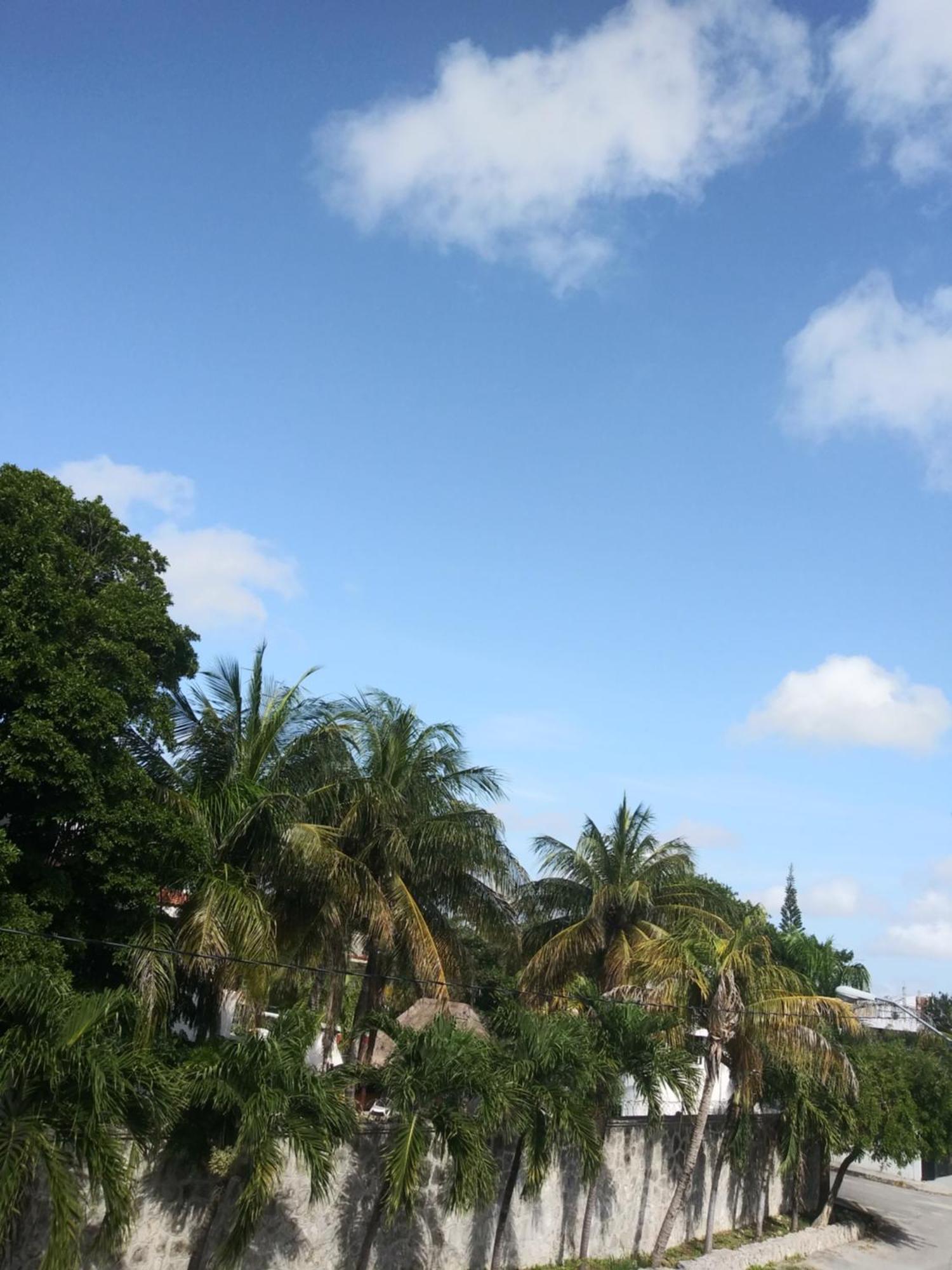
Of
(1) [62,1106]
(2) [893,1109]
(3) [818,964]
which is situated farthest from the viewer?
(3) [818,964]

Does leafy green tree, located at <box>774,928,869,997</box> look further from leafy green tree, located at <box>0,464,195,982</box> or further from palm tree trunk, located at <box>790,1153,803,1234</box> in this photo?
leafy green tree, located at <box>0,464,195,982</box>

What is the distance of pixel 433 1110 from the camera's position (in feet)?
50.5

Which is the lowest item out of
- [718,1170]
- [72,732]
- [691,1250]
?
[691,1250]

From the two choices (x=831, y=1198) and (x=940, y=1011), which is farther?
(x=940, y=1011)

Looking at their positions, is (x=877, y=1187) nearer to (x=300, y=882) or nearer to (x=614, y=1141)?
(x=614, y=1141)

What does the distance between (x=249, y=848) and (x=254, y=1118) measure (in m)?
7.12

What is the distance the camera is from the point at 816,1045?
2077cm

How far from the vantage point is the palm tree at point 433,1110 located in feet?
48.9

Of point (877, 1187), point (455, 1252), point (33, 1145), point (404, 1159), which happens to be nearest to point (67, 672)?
point (33, 1145)

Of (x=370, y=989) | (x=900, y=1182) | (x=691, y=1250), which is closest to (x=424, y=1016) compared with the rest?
(x=370, y=989)

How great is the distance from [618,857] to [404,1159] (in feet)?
51.5

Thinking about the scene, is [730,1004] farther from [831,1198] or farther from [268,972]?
[831,1198]

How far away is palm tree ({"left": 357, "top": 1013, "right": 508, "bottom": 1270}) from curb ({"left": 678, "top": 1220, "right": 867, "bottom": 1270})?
7913mm

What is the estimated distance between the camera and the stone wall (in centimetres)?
1428
